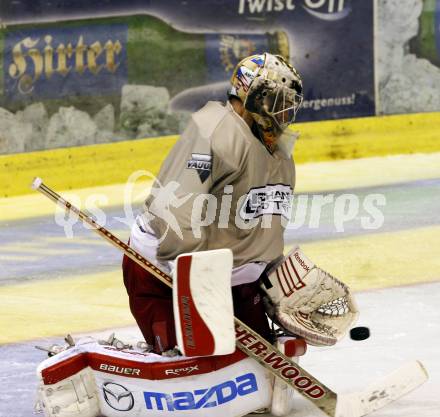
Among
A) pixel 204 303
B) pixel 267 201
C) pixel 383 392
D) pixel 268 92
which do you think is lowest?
pixel 383 392

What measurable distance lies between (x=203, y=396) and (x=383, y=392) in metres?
0.65

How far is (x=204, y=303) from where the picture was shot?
14.6 ft

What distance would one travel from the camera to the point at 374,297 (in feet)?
21.9

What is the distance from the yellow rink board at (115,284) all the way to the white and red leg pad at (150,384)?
146cm

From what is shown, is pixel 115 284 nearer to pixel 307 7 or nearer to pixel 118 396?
pixel 118 396

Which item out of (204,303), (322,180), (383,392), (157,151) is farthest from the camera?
(157,151)

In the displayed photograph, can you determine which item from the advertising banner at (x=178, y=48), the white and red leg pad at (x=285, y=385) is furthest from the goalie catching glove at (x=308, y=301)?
the advertising banner at (x=178, y=48)

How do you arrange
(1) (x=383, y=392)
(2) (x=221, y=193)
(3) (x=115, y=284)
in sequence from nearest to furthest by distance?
1. (2) (x=221, y=193)
2. (1) (x=383, y=392)
3. (3) (x=115, y=284)

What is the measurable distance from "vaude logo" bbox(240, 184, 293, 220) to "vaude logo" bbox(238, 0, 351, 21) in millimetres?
5977

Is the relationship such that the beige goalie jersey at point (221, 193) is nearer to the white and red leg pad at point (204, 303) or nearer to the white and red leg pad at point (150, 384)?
the white and red leg pad at point (204, 303)

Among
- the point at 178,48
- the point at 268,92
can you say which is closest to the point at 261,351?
the point at 268,92

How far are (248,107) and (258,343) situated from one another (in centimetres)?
81

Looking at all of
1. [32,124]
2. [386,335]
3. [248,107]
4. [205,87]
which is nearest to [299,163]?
[205,87]

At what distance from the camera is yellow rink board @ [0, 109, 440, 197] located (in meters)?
9.84
